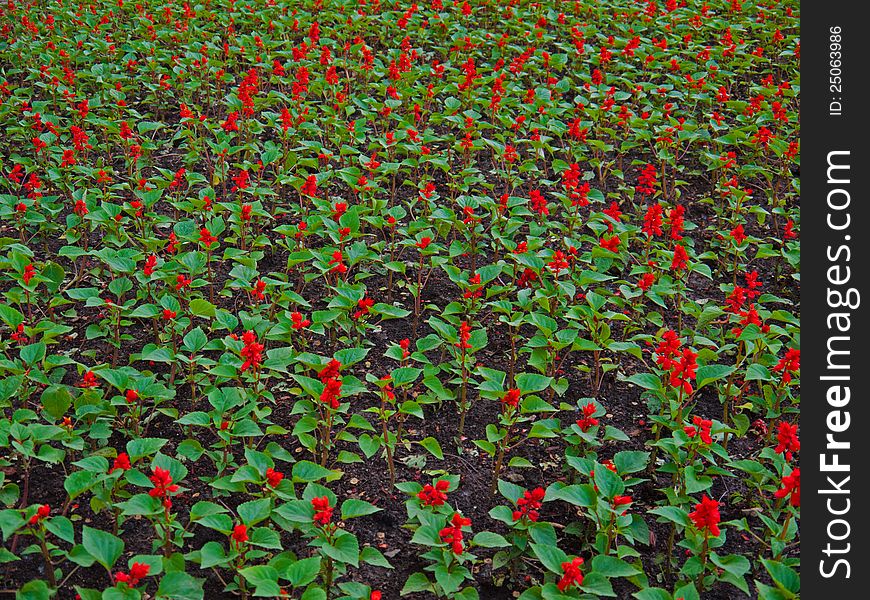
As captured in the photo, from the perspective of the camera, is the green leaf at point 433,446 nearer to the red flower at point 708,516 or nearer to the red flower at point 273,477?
the red flower at point 273,477

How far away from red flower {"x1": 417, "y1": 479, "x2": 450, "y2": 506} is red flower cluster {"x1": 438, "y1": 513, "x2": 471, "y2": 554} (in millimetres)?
126

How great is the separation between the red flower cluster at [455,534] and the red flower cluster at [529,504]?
219mm

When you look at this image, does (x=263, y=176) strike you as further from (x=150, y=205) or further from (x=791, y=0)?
(x=791, y=0)

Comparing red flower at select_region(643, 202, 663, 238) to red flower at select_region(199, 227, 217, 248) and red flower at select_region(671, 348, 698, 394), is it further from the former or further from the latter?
red flower at select_region(199, 227, 217, 248)

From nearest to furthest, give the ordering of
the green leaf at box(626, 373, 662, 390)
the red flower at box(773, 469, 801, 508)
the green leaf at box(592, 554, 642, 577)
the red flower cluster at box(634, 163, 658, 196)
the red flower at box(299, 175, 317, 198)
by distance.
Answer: the green leaf at box(592, 554, 642, 577) < the red flower at box(773, 469, 801, 508) < the green leaf at box(626, 373, 662, 390) < the red flower at box(299, 175, 317, 198) < the red flower cluster at box(634, 163, 658, 196)

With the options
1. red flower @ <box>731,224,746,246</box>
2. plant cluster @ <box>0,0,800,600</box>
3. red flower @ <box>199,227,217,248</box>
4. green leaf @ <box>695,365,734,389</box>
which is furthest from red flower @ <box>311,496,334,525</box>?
red flower @ <box>731,224,746,246</box>

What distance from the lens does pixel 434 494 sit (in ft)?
8.73

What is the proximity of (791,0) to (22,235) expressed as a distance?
7139 millimetres

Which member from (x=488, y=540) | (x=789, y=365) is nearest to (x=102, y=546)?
(x=488, y=540)

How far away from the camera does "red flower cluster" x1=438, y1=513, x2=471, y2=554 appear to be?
248 cm

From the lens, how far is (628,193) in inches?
199

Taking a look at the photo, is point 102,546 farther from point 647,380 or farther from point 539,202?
point 539,202

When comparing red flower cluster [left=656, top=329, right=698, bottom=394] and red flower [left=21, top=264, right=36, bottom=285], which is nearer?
red flower cluster [left=656, top=329, right=698, bottom=394]

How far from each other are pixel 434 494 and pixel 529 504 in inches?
12.1
